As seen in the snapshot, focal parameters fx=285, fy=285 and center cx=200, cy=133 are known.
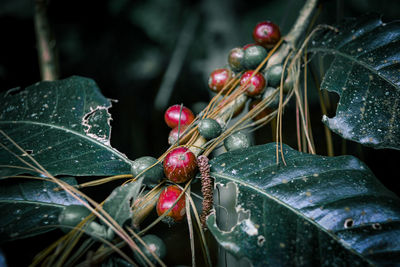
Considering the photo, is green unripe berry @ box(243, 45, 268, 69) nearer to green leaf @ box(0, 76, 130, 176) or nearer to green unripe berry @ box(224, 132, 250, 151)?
green unripe berry @ box(224, 132, 250, 151)

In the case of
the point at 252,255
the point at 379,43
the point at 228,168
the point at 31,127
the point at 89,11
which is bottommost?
the point at 252,255

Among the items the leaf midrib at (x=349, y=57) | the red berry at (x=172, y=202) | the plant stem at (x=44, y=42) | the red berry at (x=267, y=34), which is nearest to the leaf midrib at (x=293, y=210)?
the red berry at (x=172, y=202)

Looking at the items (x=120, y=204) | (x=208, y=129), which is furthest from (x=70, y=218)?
(x=208, y=129)

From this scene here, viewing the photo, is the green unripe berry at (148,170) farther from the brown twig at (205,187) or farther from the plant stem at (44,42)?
the plant stem at (44,42)

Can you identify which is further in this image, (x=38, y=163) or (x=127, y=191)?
(x=38, y=163)

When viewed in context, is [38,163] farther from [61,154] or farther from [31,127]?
[31,127]

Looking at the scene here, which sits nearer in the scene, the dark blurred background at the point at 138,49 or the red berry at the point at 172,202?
the red berry at the point at 172,202

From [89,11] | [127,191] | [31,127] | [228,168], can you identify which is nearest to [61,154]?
[31,127]
